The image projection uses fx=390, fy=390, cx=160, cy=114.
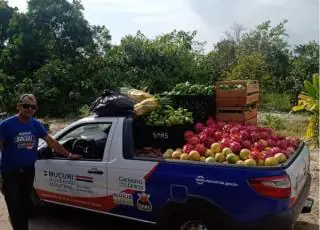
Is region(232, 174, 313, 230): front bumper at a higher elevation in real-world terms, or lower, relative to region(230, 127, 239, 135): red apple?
lower

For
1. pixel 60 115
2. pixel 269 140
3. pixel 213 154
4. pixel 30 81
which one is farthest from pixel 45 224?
pixel 30 81

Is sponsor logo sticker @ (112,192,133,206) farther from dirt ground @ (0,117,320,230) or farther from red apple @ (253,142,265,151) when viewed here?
red apple @ (253,142,265,151)

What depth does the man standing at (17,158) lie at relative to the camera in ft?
14.2

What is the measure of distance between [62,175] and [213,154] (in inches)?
76.6

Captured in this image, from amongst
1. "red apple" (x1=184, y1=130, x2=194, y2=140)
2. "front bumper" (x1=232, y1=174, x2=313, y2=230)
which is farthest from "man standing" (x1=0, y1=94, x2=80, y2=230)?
"front bumper" (x1=232, y1=174, x2=313, y2=230)

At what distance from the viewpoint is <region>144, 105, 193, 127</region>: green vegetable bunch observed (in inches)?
192

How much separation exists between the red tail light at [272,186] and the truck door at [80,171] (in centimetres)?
177

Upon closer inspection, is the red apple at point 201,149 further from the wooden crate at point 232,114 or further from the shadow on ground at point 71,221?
the wooden crate at point 232,114

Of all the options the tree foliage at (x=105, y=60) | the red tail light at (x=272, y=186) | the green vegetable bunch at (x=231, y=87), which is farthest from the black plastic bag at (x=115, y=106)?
the tree foliage at (x=105, y=60)

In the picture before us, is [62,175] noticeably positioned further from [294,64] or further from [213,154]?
[294,64]

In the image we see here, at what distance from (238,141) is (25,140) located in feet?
7.88

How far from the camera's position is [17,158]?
14.2 ft

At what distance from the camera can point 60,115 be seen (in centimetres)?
1631

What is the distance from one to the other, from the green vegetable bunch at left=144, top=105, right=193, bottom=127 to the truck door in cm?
55
